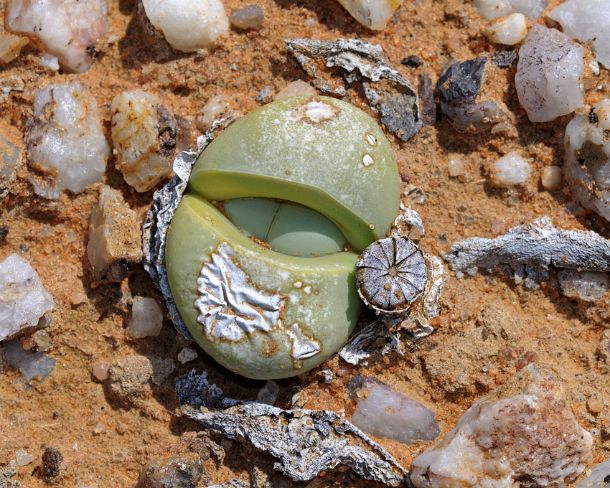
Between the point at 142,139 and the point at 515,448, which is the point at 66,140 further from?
the point at 515,448

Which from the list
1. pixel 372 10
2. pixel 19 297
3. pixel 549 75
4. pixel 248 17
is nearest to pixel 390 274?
pixel 549 75

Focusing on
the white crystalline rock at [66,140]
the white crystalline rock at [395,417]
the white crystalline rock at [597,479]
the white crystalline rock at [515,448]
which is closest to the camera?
the white crystalline rock at [515,448]

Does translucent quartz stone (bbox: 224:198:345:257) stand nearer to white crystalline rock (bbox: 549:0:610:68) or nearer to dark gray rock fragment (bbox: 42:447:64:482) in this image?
dark gray rock fragment (bbox: 42:447:64:482)

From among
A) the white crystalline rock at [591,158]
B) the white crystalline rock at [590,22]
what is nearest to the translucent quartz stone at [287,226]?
the white crystalline rock at [591,158]

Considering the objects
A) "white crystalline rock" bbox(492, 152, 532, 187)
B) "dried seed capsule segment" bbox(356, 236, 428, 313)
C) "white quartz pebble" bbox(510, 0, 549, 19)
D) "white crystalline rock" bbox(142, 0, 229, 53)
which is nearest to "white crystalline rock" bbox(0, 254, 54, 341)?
"white crystalline rock" bbox(142, 0, 229, 53)

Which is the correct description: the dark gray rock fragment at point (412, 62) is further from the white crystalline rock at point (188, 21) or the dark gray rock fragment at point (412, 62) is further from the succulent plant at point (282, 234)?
the white crystalline rock at point (188, 21)

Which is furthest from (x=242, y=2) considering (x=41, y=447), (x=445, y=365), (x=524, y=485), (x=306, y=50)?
(x=524, y=485)

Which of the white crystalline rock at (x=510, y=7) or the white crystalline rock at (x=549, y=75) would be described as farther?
the white crystalline rock at (x=510, y=7)

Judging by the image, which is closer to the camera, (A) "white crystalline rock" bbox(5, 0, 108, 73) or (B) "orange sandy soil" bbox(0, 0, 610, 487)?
(B) "orange sandy soil" bbox(0, 0, 610, 487)
